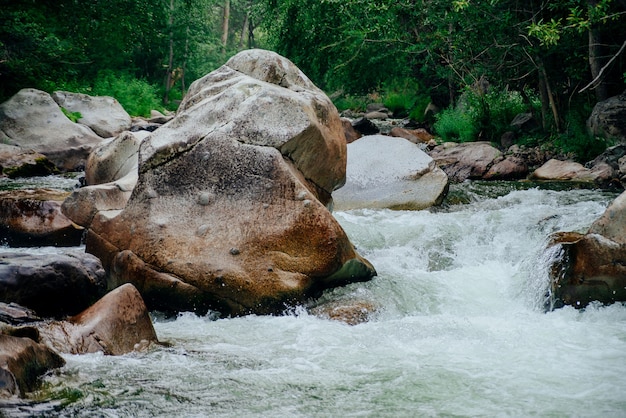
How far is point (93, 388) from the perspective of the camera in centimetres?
375

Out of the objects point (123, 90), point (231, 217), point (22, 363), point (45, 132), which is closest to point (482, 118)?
point (45, 132)

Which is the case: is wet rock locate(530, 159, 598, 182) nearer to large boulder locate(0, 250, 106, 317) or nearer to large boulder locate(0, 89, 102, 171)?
large boulder locate(0, 250, 106, 317)

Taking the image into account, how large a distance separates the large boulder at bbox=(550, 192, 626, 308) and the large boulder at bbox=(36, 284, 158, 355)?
3.60 m

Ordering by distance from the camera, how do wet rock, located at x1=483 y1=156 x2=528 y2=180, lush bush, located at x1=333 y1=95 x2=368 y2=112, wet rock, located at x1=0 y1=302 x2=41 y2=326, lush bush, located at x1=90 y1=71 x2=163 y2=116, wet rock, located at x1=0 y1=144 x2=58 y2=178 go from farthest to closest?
lush bush, located at x1=333 y1=95 x2=368 y2=112
lush bush, located at x1=90 y1=71 x2=163 y2=116
wet rock, located at x1=483 y1=156 x2=528 y2=180
wet rock, located at x1=0 y1=144 x2=58 y2=178
wet rock, located at x1=0 y1=302 x2=41 y2=326

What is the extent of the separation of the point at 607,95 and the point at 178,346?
37.3 ft

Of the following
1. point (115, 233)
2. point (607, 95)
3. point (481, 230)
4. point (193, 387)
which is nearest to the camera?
point (193, 387)

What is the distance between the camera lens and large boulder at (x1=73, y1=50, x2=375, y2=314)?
573 centimetres

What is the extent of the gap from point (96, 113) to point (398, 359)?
14.4 metres

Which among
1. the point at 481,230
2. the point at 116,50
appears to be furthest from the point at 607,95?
the point at 116,50

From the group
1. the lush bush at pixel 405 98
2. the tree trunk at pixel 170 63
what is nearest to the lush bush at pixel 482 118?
the lush bush at pixel 405 98

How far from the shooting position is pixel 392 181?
33.3 feet

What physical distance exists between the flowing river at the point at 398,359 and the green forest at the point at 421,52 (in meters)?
5.11

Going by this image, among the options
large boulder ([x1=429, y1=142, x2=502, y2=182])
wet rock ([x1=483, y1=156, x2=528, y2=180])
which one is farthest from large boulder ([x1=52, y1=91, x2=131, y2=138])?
wet rock ([x1=483, y1=156, x2=528, y2=180])

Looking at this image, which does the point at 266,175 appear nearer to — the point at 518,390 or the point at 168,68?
the point at 518,390
